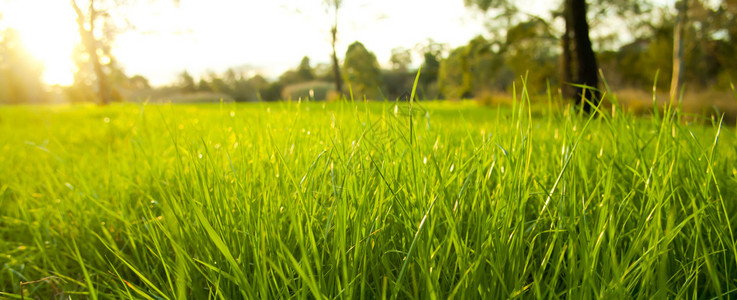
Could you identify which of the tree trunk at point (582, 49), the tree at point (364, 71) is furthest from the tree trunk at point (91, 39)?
the tree at point (364, 71)

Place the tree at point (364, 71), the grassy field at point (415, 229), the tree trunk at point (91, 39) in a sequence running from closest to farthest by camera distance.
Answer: the grassy field at point (415, 229) → the tree trunk at point (91, 39) → the tree at point (364, 71)

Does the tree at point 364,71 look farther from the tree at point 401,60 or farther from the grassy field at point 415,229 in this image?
the grassy field at point 415,229

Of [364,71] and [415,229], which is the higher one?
[364,71]

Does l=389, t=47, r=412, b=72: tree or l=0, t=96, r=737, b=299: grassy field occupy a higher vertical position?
l=389, t=47, r=412, b=72: tree

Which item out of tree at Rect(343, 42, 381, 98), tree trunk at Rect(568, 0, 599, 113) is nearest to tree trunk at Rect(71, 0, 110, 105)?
tree trunk at Rect(568, 0, 599, 113)

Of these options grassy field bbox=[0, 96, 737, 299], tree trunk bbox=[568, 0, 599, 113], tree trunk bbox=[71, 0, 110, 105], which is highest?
tree trunk bbox=[71, 0, 110, 105]

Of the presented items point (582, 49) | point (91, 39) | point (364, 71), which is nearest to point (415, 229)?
point (582, 49)

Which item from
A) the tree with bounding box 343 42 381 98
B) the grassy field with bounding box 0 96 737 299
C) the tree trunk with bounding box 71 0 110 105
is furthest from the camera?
the tree with bounding box 343 42 381 98

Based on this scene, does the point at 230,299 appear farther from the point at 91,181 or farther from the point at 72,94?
the point at 72,94

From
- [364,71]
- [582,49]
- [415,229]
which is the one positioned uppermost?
[364,71]

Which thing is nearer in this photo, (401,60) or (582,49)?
(582,49)

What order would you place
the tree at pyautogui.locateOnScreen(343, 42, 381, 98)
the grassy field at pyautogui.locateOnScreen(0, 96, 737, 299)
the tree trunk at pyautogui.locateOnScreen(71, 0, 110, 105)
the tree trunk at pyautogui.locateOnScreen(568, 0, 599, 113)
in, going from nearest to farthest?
the grassy field at pyautogui.locateOnScreen(0, 96, 737, 299) < the tree trunk at pyautogui.locateOnScreen(568, 0, 599, 113) < the tree trunk at pyautogui.locateOnScreen(71, 0, 110, 105) < the tree at pyautogui.locateOnScreen(343, 42, 381, 98)

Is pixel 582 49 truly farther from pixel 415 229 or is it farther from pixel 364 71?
pixel 364 71

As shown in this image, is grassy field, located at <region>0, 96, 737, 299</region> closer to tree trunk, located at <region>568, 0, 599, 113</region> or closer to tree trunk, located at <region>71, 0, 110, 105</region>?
tree trunk, located at <region>568, 0, 599, 113</region>
